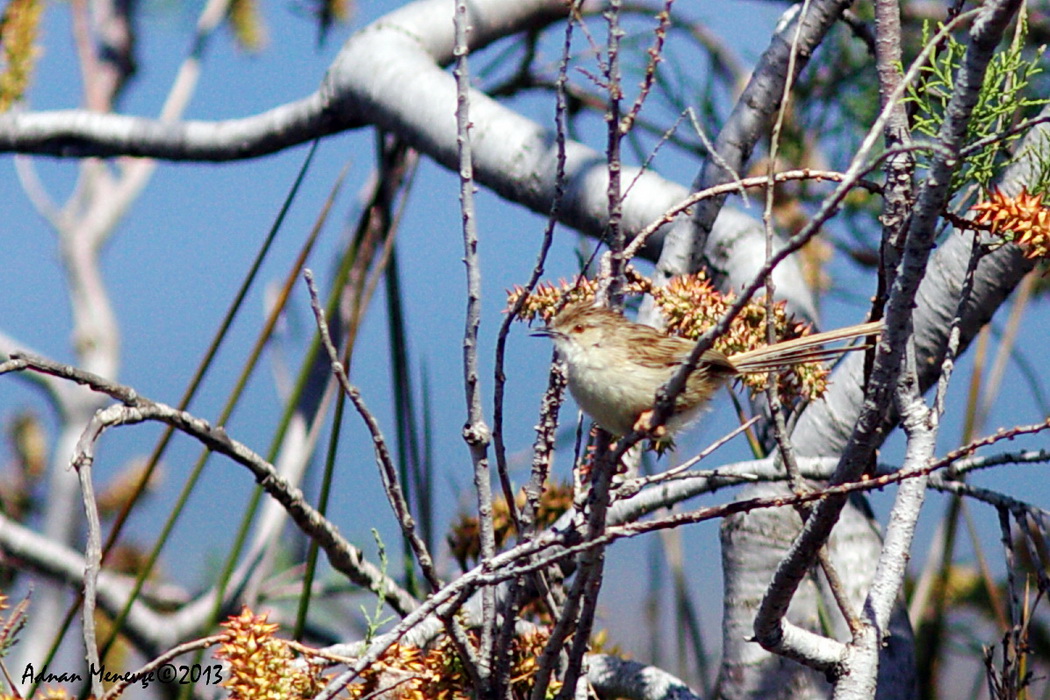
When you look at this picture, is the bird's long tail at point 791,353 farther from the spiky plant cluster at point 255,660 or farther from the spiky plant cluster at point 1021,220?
the spiky plant cluster at point 255,660

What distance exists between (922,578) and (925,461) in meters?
1.61

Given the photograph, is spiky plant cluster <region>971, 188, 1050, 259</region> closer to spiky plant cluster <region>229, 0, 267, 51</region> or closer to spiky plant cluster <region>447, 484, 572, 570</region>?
spiky plant cluster <region>447, 484, 572, 570</region>

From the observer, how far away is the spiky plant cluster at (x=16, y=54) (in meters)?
2.94

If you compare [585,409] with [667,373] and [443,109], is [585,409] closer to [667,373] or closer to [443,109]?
[667,373]

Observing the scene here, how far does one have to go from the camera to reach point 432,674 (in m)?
1.29

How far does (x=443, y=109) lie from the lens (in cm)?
234

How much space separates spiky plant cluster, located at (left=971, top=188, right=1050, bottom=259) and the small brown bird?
224mm

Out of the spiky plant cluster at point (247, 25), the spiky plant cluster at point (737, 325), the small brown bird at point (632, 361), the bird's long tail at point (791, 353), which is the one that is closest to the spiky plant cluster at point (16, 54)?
the small brown bird at point (632, 361)

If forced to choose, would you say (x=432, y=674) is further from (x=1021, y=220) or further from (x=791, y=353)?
(x=1021, y=220)

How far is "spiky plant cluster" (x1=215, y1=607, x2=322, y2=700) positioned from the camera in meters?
1.14

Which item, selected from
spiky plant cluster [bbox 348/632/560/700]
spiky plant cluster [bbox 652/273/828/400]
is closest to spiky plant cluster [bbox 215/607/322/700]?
spiky plant cluster [bbox 348/632/560/700]

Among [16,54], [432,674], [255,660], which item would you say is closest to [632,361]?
[432,674]

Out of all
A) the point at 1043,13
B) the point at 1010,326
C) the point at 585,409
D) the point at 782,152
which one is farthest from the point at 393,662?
the point at 1043,13

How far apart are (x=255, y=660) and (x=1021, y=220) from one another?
3.56ft
